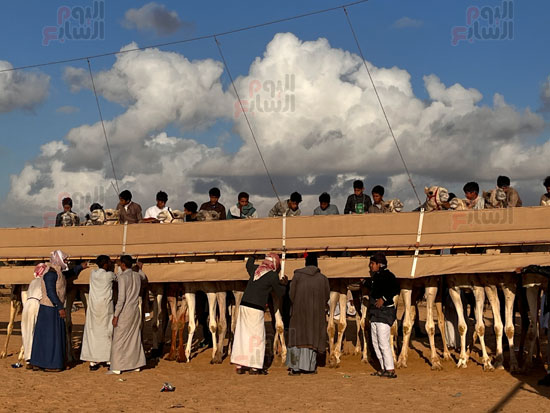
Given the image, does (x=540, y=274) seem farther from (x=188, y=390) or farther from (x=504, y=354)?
(x=188, y=390)

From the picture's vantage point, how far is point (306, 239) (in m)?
12.7

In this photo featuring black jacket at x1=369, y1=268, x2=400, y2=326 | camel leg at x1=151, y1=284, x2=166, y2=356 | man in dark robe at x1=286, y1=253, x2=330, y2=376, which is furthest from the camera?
camel leg at x1=151, y1=284, x2=166, y2=356

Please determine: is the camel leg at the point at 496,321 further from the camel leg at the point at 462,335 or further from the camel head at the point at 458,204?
the camel head at the point at 458,204

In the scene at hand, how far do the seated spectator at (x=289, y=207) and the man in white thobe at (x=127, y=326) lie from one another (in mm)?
2863

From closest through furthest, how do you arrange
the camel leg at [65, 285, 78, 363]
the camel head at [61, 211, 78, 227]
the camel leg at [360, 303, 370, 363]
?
1. the camel leg at [360, 303, 370, 363]
2. the camel leg at [65, 285, 78, 363]
3. the camel head at [61, 211, 78, 227]

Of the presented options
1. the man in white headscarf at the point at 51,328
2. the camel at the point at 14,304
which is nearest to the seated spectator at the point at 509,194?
the man in white headscarf at the point at 51,328

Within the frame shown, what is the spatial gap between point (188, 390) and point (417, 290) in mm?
4403

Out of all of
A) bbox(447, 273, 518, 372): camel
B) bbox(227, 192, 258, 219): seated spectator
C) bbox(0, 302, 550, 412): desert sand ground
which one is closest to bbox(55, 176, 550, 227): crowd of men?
bbox(227, 192, 258, 219): seated spectator

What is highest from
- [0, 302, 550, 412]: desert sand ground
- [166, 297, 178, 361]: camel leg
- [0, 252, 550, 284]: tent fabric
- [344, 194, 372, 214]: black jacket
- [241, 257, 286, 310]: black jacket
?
[344, 194, 372, 214]: black jacket

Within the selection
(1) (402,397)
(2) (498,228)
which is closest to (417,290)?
(2) (498,228)

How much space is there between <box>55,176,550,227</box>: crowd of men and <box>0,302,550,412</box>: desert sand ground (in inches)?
108

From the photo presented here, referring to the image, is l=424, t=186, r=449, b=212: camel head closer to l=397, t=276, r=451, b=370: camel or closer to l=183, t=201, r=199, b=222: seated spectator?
l=397, t=276, r=451, b=370: camel

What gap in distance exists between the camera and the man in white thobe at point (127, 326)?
12.4 meters

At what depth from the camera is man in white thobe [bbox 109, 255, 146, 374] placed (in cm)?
1242
